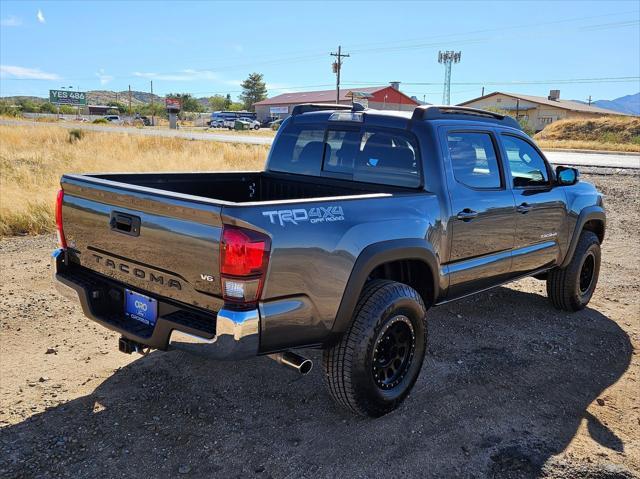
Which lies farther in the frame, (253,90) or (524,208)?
(253,90)

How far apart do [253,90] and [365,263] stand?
385 feet

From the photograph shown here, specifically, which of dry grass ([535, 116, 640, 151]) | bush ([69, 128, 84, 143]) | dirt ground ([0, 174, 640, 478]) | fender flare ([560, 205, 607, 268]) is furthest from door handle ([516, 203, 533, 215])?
dry grass ([535, 116, 640, 151])

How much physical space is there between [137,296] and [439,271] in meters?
1.96

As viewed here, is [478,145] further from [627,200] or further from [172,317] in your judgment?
[627,200]

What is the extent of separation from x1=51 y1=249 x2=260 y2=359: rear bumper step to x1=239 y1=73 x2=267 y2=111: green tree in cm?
11495

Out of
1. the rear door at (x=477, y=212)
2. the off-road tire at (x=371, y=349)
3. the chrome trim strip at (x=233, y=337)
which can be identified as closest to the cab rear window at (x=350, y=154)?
the rear door at (x=477, y=212)

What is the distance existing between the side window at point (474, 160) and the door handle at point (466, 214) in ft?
0.68

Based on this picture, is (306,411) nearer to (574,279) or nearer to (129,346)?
(129,346)

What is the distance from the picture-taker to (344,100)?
7031 cm

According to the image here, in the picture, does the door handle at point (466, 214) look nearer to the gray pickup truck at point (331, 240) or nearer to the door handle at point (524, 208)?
the gray pickup truck at point (331, 240)

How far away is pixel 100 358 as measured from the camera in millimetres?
4059

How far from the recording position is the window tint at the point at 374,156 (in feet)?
12.7

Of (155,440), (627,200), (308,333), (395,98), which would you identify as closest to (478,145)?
(308,333)

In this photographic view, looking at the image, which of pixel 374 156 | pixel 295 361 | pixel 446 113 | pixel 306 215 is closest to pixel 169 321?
pixel 295 361
